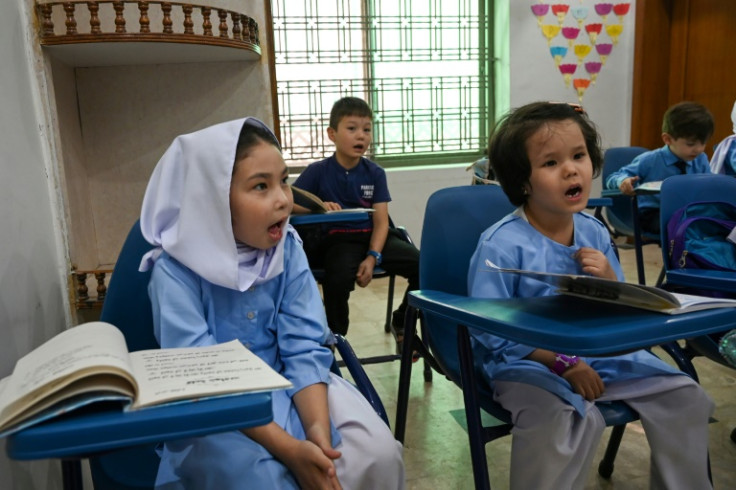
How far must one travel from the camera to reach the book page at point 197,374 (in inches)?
24.6

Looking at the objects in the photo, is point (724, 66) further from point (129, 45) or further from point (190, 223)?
point (190, 223)

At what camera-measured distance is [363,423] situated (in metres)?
1.05

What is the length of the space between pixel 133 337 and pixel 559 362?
849mm

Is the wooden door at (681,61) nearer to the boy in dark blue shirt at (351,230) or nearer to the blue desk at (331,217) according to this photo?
the boy in dark blue shirt at (351,230)

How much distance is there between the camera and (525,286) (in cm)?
134

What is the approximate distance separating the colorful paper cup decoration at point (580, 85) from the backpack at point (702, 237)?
10.2 feet

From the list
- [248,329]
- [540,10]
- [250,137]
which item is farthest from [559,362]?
[540,10]

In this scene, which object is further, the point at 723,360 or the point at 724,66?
the point at 724,66

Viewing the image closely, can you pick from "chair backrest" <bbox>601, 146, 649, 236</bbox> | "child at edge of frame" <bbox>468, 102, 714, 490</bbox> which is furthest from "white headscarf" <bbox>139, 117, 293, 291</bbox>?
"chair backrest" <bbox>601, 146, 649, 236</bbox>

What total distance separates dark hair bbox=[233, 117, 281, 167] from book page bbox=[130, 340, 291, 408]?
462 millimetres

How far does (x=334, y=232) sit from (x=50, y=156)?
1.15 meters

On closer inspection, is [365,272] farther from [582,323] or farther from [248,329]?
[582,323]

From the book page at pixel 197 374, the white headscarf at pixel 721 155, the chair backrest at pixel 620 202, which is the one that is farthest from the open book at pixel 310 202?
the white headscarf at pixel 721 155

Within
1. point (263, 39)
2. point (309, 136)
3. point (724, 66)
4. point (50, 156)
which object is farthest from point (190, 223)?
point (724, 66)
